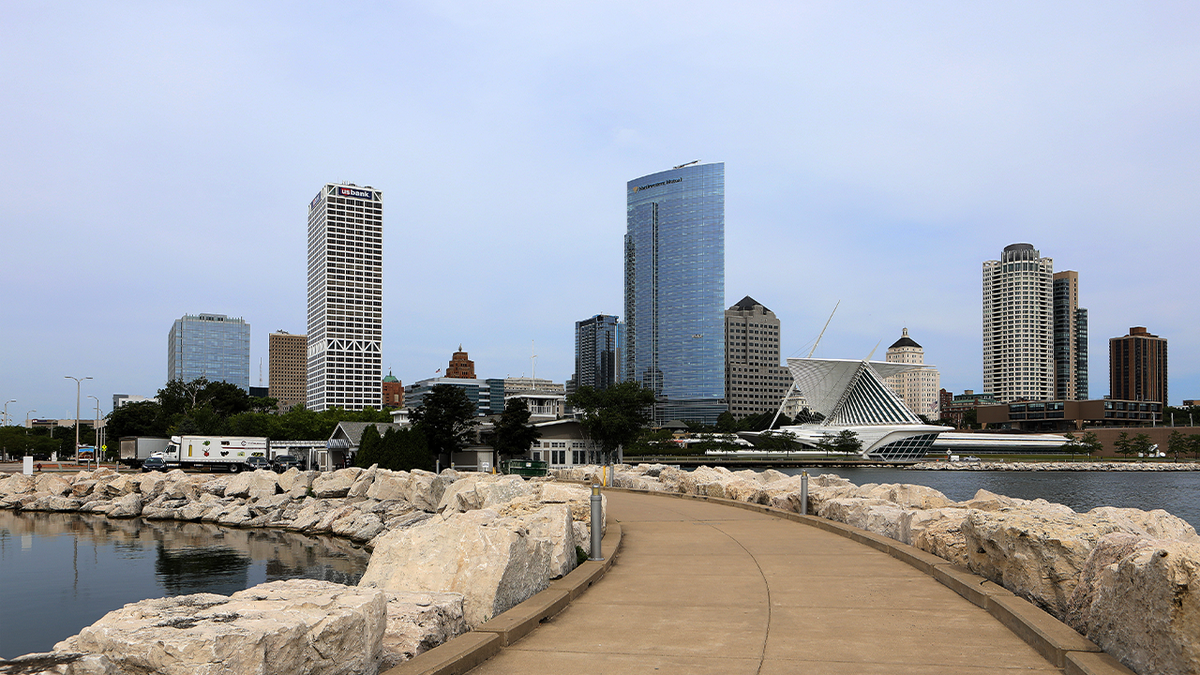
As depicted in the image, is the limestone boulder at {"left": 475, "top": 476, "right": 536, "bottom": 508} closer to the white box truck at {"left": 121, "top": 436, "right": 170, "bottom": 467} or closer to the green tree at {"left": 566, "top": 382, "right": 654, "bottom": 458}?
the green tree at {"left": 566, "top": 382, "right": 654, "bottom": 458}

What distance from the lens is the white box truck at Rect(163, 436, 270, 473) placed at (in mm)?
69312

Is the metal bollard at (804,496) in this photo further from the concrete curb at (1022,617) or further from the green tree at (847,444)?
the green tree at (847,444)

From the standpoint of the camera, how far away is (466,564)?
865 cm

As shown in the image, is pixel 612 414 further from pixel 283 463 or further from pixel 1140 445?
pixel 1140 445

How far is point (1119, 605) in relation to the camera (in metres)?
6.38

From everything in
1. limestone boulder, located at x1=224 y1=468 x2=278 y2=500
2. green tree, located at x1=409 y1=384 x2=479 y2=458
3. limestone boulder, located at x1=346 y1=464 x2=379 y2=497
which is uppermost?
green tree, located at x1=409 y1=384 x2=479 y2=458

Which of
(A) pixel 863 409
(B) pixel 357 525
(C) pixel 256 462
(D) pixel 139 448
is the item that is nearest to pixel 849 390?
(A) pixel 863 409

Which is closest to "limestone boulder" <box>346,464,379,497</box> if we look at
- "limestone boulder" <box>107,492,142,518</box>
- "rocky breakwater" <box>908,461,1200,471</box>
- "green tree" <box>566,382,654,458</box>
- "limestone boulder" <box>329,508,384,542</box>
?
"limestone boulder" <box>329,508,384,542</box>

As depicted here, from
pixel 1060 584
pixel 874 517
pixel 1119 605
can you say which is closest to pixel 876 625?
pixel 1060 584

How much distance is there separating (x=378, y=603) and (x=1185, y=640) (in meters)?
5.59

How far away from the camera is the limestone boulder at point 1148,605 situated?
554 centimetres

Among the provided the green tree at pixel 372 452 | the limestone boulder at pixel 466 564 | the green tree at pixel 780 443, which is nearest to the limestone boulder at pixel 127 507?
the green tree at pixel 372 452

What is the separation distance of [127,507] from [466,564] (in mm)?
41325

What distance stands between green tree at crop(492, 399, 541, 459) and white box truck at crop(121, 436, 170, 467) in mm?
32903
